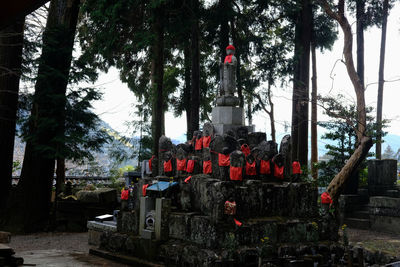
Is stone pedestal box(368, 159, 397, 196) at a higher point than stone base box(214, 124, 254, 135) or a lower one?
lower

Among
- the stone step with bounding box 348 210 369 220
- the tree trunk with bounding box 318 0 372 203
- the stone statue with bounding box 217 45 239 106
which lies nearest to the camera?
the stone statue with bounding box 217 45 239 106

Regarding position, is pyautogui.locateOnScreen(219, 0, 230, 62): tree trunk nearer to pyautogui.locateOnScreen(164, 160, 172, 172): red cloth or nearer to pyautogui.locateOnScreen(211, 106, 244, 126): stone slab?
pyautogui.locateOnScreen(211, 106, 244, 126): stone slab

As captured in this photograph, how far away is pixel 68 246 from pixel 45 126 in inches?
168

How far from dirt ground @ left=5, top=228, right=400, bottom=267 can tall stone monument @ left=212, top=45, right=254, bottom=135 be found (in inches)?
159

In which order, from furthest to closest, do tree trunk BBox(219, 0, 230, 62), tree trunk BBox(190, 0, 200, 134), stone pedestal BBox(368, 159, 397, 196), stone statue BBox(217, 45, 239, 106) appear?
tree trunk BBox(219, 0, 230, 62)
tree trunk BBox(190, 0, 200, 134)
stone pedestal BBox(368, 159, 397, 196)
stone statue BBox(217, 45, 239, 106)

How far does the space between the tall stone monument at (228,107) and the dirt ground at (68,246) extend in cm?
405

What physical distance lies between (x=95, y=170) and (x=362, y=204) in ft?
46.1

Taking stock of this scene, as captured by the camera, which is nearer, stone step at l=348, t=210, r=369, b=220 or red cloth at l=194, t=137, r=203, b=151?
red cloth at l=194, t=137, r=203, b=151

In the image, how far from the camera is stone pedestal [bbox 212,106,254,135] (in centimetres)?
1088

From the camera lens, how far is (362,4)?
1788 centimetres

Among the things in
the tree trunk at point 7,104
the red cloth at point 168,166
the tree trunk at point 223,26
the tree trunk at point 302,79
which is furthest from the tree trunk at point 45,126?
the tree trunk at point 302,79

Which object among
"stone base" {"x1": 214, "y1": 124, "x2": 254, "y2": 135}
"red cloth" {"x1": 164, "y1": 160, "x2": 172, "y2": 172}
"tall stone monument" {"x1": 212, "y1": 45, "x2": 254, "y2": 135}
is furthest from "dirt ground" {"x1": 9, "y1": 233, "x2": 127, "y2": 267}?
"tall stone monument" {"x1": 212, "y1": 45, "x2": 254, "y2": 135}

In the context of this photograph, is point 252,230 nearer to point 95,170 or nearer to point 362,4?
point 362,4

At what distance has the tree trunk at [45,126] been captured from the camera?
571 inches
